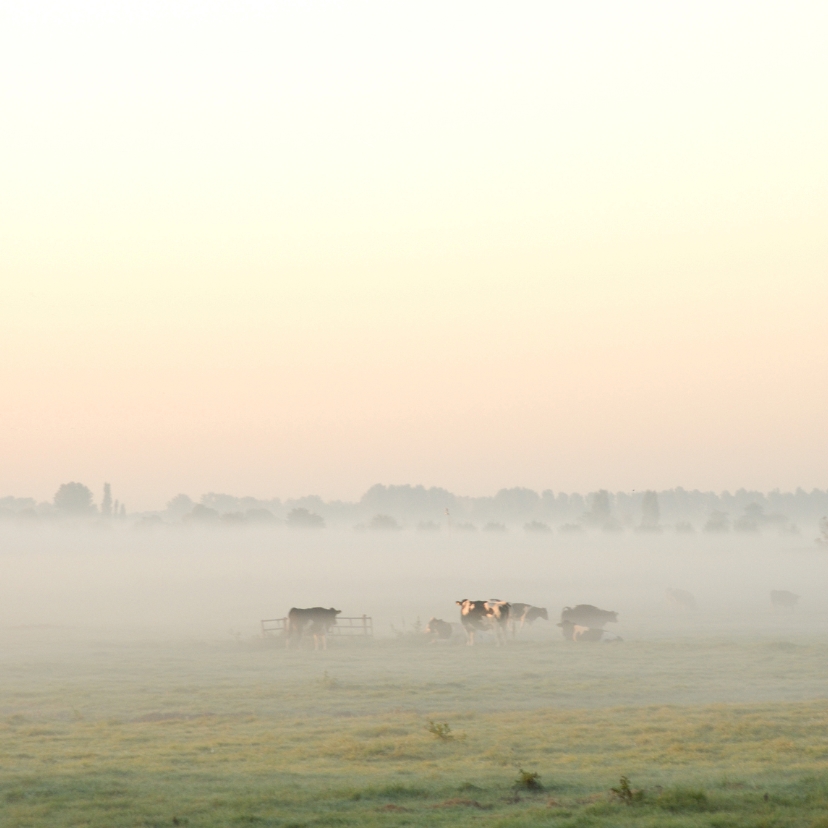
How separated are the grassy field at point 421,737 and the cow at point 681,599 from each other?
1225 inches

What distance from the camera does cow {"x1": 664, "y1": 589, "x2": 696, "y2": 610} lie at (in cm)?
7850

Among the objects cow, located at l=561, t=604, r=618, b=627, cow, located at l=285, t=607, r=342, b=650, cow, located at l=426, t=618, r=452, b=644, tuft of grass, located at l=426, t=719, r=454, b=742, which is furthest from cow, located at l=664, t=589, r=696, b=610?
tuft of grass, located at l=426, t=719, r=454, b=742

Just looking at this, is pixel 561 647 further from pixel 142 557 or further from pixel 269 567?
pixel 142 557

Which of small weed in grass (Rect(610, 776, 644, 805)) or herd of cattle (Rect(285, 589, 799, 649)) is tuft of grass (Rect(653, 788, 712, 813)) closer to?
small weed in grass (Rect(610, 776, 644, 805))

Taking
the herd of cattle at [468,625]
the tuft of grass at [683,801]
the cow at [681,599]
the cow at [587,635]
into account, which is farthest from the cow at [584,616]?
the tuft of grass at [683,801]

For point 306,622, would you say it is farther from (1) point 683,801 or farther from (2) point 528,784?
(1) point 683,801

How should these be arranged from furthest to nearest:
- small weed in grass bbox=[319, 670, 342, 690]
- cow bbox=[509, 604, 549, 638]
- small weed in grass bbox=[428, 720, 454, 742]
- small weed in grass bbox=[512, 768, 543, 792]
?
cow bbox=[509, 604, 549, 638], small weed in grass bbox=[319, 670, 342, 690], small weed in grass bbox=[428, 720, 454, 742], small weed in grass bbox=[512, 768, 543, 792]

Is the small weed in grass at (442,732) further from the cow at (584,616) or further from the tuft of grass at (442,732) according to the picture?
the cow at (584,616)

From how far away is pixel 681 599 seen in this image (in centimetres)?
7981

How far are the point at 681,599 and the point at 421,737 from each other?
59.8m

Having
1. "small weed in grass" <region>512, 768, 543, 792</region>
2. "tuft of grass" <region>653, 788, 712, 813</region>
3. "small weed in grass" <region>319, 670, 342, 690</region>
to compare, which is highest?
"tuft of grass" <region>653, 788, 712, 813</region>

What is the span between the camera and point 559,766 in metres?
20.7

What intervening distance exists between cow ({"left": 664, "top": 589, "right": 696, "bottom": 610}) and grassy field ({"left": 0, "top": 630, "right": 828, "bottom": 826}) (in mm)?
31105

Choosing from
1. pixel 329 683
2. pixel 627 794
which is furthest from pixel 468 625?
pixel 627 794
